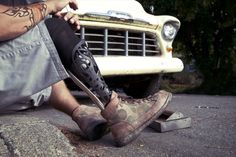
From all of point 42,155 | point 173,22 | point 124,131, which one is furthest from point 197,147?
point 173,22

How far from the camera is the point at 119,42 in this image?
4.66 meters

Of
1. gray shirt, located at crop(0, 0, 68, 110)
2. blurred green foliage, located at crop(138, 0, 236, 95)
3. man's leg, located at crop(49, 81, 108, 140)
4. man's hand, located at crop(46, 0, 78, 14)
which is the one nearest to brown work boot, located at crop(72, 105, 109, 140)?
man's leg, located at crop(49, 81, 108, 140)

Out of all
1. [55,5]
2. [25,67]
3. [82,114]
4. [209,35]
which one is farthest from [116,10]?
[209,35]

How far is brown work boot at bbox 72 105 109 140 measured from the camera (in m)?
2.99

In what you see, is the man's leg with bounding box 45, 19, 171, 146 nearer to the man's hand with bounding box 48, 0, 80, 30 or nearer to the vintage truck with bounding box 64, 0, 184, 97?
the man's hand with bounding box 48, 0, 80, 30

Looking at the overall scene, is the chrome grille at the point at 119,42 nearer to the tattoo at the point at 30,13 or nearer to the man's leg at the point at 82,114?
the man's leg at the point at 82,114

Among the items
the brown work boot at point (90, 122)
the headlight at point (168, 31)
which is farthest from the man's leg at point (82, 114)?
the headlight at point (168, 31)

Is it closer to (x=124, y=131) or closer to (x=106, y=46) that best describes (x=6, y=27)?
(x=124, y=131)

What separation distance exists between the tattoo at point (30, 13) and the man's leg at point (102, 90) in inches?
23.4

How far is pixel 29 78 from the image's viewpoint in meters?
1.93

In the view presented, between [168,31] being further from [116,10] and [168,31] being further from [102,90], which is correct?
[102,90]

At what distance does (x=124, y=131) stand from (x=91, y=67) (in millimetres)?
428

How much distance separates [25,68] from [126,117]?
1.05 meters

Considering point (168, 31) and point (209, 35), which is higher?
point (168, 31)
